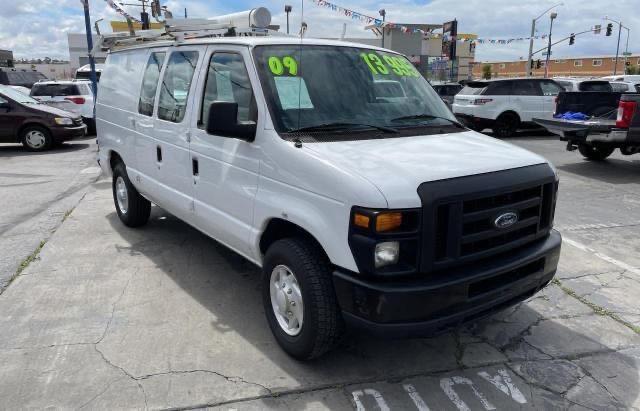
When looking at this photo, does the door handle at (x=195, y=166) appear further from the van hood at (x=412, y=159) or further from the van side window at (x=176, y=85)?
the van hood at (x=412, y=159)

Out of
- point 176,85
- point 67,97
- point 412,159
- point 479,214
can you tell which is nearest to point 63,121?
point 67,97

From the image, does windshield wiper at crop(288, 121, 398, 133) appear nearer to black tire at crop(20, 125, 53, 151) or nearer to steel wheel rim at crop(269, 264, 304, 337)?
steel wheel rim at crop(269, 264, 304, 337)

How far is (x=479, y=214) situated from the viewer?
2.99 m

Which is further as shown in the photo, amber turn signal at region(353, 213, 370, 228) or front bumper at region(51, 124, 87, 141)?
front bumper at region(51, 124, 87, 141)

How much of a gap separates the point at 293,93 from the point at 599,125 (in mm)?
8095

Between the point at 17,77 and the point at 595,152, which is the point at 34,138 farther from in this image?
the point at 17,77

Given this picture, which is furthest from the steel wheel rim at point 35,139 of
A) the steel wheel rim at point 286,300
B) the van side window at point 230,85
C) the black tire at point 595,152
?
the black tire at point 595,152

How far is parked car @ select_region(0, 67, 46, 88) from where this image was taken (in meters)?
24.7

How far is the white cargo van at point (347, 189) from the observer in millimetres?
2840

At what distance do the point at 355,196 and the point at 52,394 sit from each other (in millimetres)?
2171

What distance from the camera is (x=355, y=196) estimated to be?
280 cm

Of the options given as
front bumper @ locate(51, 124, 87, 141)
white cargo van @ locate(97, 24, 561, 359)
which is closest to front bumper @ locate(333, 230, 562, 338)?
white cargo van @ locate(97, 24, 561, 359)

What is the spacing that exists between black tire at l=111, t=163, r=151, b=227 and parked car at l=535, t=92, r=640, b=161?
796 cm

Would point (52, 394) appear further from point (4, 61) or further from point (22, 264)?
point (4, 61)
